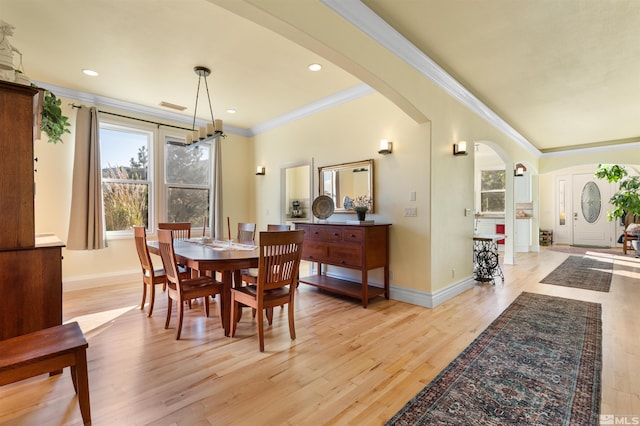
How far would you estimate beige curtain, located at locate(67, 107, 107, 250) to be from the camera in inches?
165

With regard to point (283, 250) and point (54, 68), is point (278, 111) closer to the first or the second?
point (54, 68)

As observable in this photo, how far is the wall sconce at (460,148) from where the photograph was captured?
388 cm

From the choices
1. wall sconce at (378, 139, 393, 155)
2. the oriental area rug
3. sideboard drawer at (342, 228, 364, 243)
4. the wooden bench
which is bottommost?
the oriental area rug

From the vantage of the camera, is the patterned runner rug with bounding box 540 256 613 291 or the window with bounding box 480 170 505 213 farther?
the window with bounding box 480 170 505 213

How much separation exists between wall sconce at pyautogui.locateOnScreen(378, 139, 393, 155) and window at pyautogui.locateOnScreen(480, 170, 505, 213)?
6.48 meters

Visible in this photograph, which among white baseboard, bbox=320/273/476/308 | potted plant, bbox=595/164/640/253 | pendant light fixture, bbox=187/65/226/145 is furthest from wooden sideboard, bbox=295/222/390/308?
potted plant, bbox=595/164/640/253

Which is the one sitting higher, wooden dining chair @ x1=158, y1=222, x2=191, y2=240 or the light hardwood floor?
wooden dining chair @ x1=158, y1=222, x2=191, y2=240

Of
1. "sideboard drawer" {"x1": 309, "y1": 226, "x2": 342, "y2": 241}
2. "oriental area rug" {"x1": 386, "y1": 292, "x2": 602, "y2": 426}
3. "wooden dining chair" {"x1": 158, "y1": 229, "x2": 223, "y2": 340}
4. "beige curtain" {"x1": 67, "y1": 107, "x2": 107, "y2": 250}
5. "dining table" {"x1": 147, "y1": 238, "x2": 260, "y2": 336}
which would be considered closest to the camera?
"oriental area rug" {"x1": 386, "y1": 292, "x2": 602, "y2": 426}

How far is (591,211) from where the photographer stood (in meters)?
9.41

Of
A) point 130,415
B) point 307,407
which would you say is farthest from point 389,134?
point 130,415

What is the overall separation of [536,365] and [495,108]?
3987 mm

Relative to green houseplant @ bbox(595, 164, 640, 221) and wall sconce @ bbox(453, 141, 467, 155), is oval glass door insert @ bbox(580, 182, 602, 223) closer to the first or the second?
green houseplant @ bbox(595, 164, 640, 221)

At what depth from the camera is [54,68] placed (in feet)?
11.8

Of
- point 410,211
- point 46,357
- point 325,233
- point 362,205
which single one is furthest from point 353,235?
point 46,357
